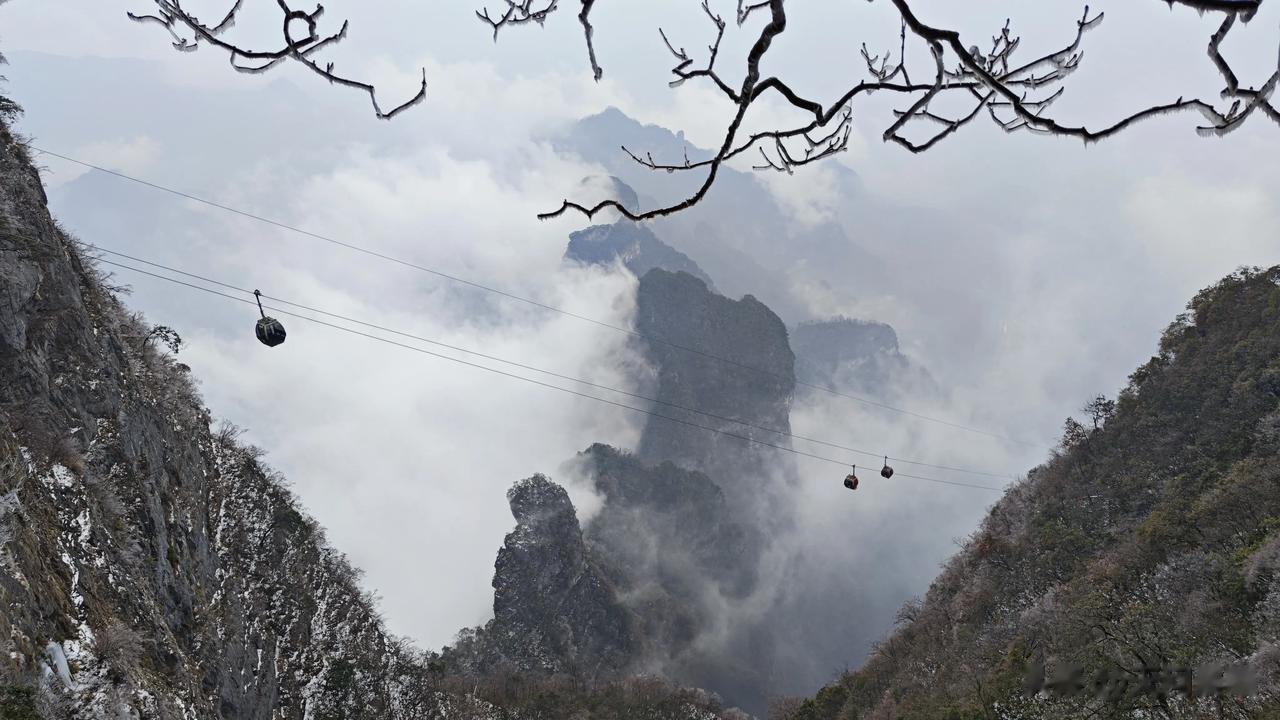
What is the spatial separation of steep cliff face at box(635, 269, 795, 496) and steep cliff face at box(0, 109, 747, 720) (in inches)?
4230

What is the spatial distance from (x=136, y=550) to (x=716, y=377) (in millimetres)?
134688

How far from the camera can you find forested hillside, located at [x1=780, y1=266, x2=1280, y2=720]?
50.4 ft

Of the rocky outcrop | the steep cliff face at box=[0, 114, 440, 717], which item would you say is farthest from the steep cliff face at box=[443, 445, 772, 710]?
the steep cliff face at box=[0, 114, 440, 717]

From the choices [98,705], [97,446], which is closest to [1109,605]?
[98,705]

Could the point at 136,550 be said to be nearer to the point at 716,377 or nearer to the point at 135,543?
the point at 135,543

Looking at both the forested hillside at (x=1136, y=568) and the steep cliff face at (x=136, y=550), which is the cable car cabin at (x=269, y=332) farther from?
the forested hillside at (x=1136, y=568)

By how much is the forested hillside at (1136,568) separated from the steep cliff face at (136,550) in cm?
2000

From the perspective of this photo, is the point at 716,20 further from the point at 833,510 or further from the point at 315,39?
the point at 833,510

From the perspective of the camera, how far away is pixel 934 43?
78.5 inches

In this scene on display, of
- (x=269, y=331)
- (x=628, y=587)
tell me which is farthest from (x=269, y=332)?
(x=628, y=587)

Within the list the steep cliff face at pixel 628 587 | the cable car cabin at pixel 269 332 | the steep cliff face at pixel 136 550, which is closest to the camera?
the steep cliff face at pixel 136 550

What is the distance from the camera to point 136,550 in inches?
655

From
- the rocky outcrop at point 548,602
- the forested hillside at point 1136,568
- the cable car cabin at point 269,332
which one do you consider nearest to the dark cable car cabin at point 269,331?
the cable car cabin at point 269,332

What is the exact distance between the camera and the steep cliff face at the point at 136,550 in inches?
426
